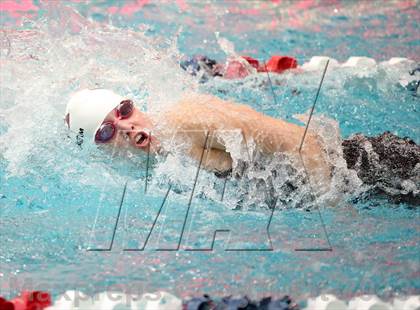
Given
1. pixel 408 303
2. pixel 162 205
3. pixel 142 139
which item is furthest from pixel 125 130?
pixel 408 303

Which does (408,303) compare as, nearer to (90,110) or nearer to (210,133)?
(210,133)

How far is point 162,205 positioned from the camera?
264cm

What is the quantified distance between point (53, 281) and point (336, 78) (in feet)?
8.52

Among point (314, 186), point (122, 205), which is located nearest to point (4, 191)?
point (122, 205)

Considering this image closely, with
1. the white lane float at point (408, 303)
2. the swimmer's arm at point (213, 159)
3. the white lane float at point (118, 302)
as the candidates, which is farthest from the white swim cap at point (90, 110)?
the white lane float at point (408, 303)

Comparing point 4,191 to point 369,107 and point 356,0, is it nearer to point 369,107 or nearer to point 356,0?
point 369,107

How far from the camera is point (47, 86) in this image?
3270mm

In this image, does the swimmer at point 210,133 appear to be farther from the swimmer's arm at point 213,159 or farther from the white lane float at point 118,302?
the white lane float at point 118,302

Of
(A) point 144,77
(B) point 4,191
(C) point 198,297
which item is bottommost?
(B) point 4,191

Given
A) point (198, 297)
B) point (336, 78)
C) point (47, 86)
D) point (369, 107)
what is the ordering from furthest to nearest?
point (336, 78), point (369, 107), point (47, 86), point (198, 297)

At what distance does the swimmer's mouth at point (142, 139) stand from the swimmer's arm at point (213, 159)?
0.17m

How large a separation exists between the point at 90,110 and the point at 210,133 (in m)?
0.45

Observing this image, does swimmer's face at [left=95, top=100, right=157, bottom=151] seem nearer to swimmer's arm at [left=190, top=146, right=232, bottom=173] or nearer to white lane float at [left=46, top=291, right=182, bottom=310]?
swimmer's arm at [left=190, top=146, right=232, bottom=173]

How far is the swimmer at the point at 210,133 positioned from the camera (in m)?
2.55
